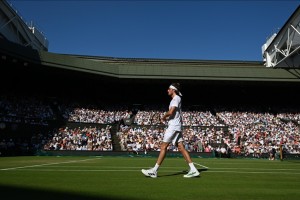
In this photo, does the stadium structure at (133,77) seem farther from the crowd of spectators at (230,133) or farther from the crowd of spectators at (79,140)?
the crowd of spectators at (230,133)

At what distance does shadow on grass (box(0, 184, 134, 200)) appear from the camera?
4.60m

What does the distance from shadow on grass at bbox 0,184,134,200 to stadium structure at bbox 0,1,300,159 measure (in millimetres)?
29487

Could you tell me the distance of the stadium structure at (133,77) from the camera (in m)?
35.8

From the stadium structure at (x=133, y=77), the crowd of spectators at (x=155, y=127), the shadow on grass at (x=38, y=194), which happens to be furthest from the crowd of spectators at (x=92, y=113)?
the shadow on grass at (x=38, y=194)

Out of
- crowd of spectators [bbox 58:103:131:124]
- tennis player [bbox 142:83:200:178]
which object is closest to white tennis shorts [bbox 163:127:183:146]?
tennis player [bbox 142:83:200:178]

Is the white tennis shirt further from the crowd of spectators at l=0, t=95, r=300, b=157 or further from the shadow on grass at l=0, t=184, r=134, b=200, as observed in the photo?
the crowd of spectators at l=0, t=95, r=300, b=157

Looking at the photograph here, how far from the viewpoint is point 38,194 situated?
4.92 metres

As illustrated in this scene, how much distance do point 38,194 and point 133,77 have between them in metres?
36.4

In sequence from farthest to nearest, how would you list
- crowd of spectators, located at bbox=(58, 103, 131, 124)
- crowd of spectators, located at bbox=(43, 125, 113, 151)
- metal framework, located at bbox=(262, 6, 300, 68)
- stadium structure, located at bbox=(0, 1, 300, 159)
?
crowd of spectators, located at bbox=(58, 103, 131, 124) → stadium structure, located at bbox=(0, 1, 300, 159) → crowd of spectators, located at bbox=(43, 125, 113, 151) → metal framework, located at bbox=(262, 6, 300, 68)

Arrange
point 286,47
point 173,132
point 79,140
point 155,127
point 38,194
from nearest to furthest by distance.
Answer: point 38,194 → point 173,132 → point 79,140 → point 286,47 → point 155,127

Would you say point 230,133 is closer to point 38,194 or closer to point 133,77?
point 133,77

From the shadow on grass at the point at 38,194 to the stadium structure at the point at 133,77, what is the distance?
2949cm

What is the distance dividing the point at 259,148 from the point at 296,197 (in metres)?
29.5

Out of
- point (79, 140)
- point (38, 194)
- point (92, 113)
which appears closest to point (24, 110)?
point (92, 113)
